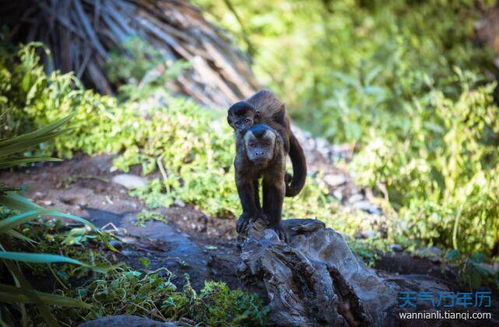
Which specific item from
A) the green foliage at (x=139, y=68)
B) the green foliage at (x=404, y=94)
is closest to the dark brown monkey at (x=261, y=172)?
the green foliage at (x=404, y=94)

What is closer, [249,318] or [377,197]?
[249,318]

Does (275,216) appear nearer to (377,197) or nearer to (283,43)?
(377,197)

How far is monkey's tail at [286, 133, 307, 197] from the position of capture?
147 inches

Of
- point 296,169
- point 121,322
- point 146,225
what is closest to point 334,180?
point 296,169

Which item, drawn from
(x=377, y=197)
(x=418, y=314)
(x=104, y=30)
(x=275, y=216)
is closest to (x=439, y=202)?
(x=377, y=197)

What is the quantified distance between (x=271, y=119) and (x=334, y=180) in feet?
7.71

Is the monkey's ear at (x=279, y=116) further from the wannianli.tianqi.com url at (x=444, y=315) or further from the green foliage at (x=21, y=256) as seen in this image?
the wannianli.tianqi.com url at (x=444, y=315)

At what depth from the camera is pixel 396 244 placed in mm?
4730

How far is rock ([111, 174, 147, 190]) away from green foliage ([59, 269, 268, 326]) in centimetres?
173

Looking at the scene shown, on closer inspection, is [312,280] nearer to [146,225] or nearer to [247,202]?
[247,202]

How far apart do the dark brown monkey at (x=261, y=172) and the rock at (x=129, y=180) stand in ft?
5.54

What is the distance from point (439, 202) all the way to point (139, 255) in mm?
3195

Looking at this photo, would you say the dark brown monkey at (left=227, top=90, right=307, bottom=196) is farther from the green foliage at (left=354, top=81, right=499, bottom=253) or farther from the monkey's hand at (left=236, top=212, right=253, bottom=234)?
the green foliage at (left=354, top=81, right=499, bottom=253)

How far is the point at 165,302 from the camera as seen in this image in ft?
9.80
